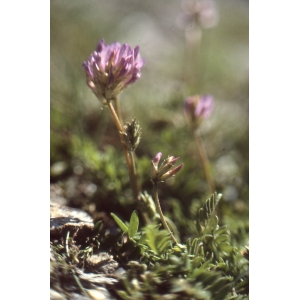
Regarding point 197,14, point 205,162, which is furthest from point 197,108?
point 197,14

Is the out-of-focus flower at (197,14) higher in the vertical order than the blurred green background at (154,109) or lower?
higher

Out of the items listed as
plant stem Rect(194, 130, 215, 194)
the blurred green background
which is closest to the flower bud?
the blurred green background

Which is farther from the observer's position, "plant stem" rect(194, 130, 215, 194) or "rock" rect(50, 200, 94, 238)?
"plant stem" rect(194, 130, 215, 194)

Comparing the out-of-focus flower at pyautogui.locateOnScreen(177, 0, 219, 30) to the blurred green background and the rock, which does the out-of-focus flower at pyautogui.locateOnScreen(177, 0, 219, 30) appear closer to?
the blurred green background

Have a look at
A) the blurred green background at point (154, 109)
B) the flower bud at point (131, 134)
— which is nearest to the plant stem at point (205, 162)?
the blurred green background at point (154, 109)

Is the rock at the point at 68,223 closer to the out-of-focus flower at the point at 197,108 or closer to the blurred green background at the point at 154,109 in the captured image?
the blurred green background at the point at 154,109
